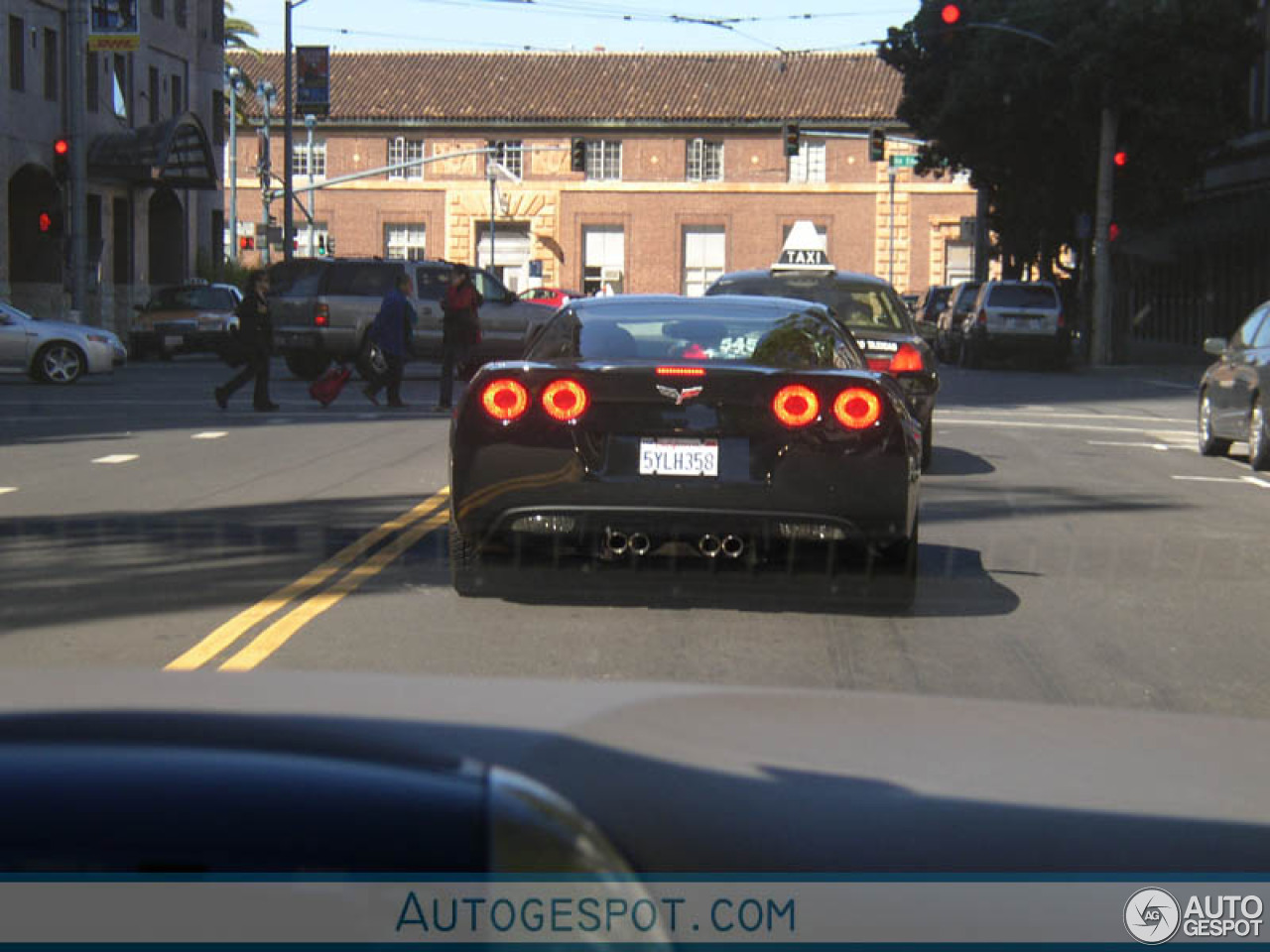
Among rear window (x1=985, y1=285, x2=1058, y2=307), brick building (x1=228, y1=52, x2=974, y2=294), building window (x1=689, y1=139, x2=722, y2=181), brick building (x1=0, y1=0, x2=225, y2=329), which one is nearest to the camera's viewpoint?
rear window (x1=985, y1=285, x2=1058, y2=307)

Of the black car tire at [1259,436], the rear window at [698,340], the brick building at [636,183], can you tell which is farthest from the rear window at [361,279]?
the brick building at [636,183]

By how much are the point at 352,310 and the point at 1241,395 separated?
17.2 metres

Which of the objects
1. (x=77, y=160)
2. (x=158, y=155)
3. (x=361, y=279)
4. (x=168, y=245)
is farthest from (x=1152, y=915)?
(x=168, y=245)

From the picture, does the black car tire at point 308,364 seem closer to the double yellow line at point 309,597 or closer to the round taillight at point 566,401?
the double yellow line at point 309,597

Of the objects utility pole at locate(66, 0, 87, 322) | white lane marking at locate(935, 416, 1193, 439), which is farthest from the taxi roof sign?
utility pole at locate(66, 0, 87, 322)

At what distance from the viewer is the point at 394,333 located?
22609 mm

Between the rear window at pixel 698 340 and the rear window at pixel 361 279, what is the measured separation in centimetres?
2253

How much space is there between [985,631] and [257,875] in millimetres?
6711

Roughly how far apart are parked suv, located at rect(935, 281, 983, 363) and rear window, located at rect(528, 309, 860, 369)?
1293 inches

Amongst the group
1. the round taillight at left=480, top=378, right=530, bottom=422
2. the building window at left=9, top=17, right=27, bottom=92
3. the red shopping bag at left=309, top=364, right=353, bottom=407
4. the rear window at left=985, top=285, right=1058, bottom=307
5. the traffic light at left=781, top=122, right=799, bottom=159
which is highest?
the building window at left=9, top=17, right=27, bottom=92

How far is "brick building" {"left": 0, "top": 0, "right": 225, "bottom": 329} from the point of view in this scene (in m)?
41.9

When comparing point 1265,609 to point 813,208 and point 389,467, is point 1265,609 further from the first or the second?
point 813,208

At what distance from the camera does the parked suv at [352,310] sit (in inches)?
1224

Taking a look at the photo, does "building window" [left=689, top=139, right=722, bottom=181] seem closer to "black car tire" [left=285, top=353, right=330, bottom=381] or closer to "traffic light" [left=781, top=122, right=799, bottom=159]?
"traffic light" [left=781, top=122, right=799, bottom=159]
